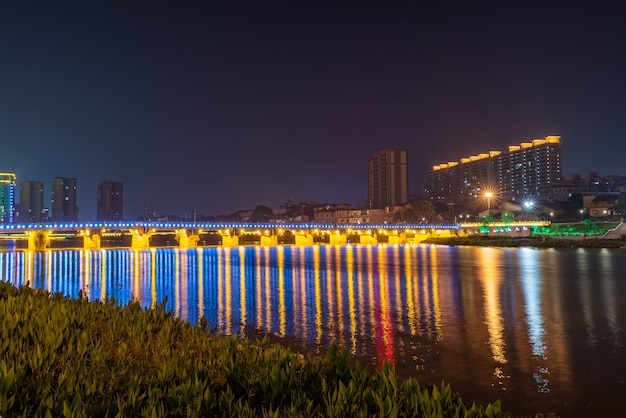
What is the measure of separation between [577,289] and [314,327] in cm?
2029

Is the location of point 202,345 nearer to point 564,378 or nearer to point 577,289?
point 564,378

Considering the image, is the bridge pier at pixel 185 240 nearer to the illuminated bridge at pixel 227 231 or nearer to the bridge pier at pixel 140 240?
the illuminated bridge at pixel 227 231

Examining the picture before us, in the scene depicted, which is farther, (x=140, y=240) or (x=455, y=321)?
(x=140, y=240)

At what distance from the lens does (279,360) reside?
6.83 metres

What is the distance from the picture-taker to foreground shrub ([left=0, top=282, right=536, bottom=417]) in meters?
5.14

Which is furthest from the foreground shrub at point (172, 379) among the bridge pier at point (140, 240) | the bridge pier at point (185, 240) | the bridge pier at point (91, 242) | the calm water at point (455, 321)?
the bridge pier at point (185, 240)

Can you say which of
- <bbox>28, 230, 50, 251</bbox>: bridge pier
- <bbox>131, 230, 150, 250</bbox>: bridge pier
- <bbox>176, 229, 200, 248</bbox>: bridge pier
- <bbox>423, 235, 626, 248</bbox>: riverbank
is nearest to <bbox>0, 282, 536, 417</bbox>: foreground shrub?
<bbox>423, 235, 626, 248</bbox>: riverbank

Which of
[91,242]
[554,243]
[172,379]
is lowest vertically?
[554,243]

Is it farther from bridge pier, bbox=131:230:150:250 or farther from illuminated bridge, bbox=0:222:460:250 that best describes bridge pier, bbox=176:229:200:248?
bridge pier, bbox=131:230:150:250

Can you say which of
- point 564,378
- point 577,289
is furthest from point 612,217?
point 564,378

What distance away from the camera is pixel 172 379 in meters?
6.15

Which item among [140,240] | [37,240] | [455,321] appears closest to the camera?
[455,321]

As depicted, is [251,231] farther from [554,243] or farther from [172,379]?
[172,379]

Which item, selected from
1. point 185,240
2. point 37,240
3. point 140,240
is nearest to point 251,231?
point 185,240
